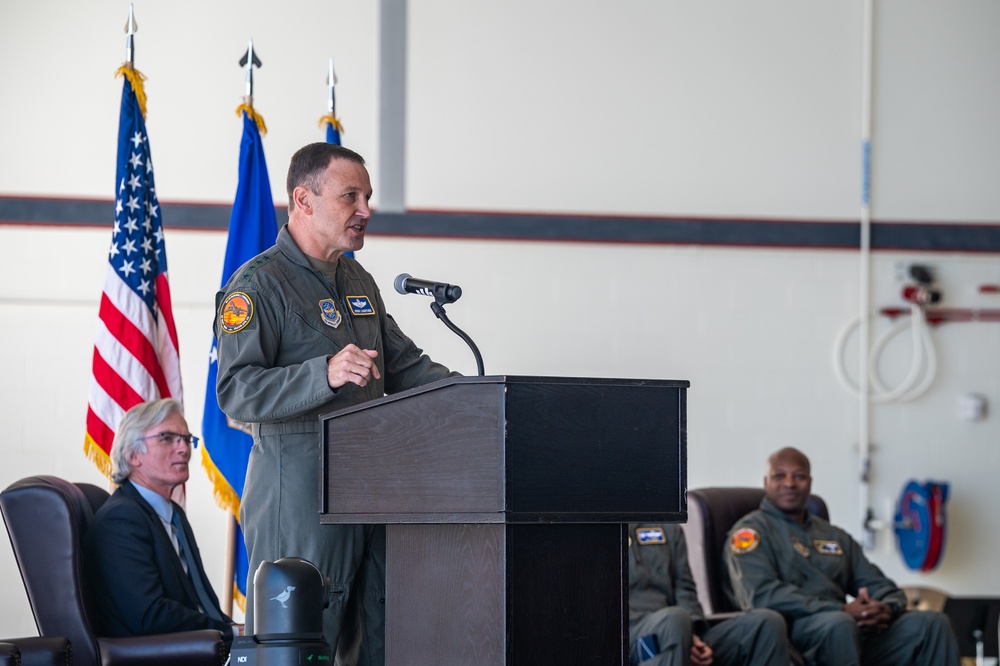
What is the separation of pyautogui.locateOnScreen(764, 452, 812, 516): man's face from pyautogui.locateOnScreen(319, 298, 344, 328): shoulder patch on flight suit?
2766 mm

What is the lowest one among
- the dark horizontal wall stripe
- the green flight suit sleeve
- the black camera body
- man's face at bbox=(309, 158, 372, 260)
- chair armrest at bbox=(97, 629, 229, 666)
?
chair armrest at bbox=(97, 629, 229, 666)

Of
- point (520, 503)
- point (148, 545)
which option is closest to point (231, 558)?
point (148, 545)

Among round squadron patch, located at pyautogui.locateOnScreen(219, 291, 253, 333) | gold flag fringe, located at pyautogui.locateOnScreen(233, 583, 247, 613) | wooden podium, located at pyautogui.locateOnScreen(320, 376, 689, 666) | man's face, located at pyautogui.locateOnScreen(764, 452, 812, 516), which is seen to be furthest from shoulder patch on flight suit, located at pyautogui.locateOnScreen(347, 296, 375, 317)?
man's face, located at pyautogui.locateOnScreen(764, 452, 812, 516)

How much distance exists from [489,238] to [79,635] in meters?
3.08

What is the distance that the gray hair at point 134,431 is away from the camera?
11.9 feet

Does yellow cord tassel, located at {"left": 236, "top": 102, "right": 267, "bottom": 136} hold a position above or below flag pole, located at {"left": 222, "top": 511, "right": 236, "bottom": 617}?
above

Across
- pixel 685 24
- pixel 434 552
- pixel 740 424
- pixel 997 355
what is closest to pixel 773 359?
pixel 740 424

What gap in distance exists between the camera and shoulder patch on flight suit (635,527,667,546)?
14.8 ft

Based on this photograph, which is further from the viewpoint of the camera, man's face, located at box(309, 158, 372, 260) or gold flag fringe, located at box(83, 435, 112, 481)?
gold flag fringe, located at box(83, 435, 112, 481)

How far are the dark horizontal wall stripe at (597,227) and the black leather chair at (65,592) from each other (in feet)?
8.20

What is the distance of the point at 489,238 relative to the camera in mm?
5766

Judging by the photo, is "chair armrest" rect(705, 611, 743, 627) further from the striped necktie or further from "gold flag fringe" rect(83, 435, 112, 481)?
"gold flag fringe" rect(83, 435, 112, 481)

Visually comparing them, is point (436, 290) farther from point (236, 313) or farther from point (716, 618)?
point (716, 618)

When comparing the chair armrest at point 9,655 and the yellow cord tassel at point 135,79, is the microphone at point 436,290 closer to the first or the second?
the chair armrest at point 9,655
